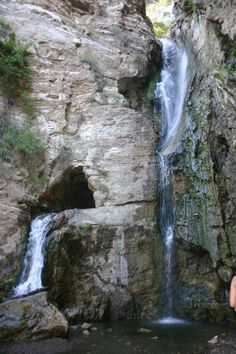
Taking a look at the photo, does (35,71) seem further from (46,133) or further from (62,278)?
(62,278)

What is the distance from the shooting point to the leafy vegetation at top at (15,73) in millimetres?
12983

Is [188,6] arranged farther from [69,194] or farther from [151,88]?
[69,194]

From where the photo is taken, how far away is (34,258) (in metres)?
10.1

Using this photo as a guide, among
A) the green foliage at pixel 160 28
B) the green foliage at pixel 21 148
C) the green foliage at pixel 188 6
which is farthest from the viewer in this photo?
the green foliage at pixel 160 28

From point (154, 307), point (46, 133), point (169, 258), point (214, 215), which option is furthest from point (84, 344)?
point (46, 133)

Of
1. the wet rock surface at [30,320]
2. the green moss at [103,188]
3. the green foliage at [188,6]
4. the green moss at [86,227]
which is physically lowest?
the wet rock surface at [30,320]

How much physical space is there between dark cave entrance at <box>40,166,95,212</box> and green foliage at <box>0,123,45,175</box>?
0.95 m

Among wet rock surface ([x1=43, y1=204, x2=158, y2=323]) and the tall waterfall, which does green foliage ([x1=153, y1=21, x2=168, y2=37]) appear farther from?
wet rock surface ([x1=43, y1=204, x2=158, y2=323])

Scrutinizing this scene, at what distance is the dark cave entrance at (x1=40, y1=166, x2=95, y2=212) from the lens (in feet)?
39.1

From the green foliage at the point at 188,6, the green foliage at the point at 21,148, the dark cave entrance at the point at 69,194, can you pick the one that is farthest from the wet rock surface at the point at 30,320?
the green foliage at the point at 188,6

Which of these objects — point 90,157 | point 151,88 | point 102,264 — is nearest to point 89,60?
point 151,88

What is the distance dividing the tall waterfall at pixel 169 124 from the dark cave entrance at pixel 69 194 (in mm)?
2939

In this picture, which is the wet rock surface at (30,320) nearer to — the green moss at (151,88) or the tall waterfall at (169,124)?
the tall waterfall at (169,124)

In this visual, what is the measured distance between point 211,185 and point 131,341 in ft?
15.4
